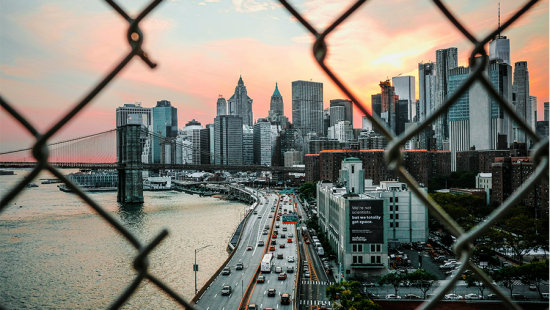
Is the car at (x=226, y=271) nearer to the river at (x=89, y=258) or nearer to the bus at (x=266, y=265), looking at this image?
the river at (x=89, y=258)

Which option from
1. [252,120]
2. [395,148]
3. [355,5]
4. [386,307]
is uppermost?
[252,120]

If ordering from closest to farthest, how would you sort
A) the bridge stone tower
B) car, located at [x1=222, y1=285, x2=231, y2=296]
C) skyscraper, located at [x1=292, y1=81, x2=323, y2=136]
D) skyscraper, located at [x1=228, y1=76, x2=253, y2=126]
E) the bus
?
car, located at [x1=222, y1=285, x2=231, y2=296]
the bus
the bridge stone tower
skyscraper, located at [x1=292, y1=81, x2=323, y2=136]
skyscraper, located at [x1=228, y1=76, x2=253, y2=126]

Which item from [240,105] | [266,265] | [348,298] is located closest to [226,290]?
[266,265]

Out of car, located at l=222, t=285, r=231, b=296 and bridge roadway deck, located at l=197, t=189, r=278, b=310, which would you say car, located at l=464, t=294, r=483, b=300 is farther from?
car, located at l=222, t=285, r=231, b=296

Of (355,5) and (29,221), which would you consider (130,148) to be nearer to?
(29,221)

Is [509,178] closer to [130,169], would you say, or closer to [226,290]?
[226,290]

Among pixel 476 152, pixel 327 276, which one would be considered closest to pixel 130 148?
pixel 327 276

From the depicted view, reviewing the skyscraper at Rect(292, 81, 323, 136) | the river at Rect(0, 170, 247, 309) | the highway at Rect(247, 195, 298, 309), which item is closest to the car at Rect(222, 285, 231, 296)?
the highway at Rect(247, 195, 298, 309)
